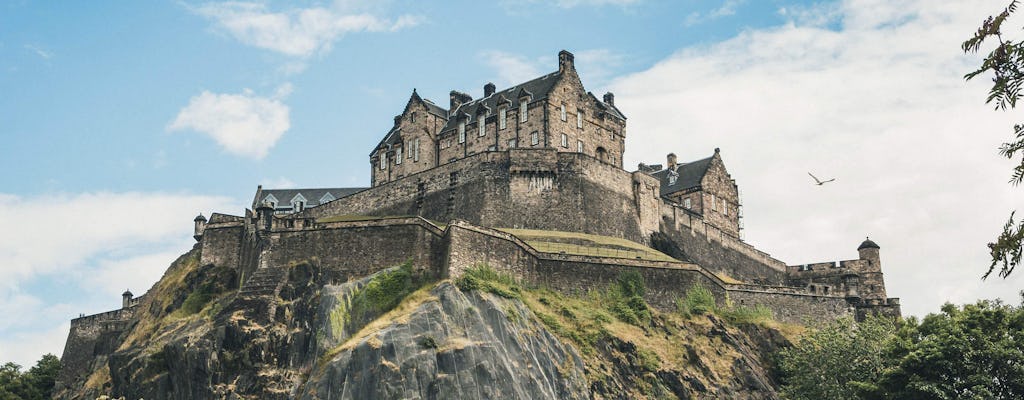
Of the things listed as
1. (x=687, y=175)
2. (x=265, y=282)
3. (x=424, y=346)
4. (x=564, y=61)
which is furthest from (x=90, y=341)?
(x=687, y=175)

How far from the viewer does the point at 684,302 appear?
61.3 meters

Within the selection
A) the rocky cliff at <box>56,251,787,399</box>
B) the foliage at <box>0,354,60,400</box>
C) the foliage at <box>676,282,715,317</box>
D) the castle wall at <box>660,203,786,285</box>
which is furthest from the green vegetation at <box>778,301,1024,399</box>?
the foliage at <box>0,354,60,400</box>

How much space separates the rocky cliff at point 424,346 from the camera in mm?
49250

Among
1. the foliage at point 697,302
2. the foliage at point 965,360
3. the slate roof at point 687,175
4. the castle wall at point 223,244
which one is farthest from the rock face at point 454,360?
the slate roof at point 687,175

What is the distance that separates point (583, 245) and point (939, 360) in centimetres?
2463

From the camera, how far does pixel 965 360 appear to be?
4309cm

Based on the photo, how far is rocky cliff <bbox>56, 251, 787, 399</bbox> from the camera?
49250 millimetres

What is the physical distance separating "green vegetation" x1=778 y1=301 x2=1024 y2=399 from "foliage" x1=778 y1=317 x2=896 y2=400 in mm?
49

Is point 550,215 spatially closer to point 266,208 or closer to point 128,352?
point 266,208

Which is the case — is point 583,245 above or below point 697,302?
above

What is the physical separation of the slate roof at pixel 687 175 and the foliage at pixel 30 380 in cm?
4765

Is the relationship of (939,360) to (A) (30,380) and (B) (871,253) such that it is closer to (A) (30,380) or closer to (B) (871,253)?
(B) (871,253)

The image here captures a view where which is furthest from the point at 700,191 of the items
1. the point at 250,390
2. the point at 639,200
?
the point at 250,390

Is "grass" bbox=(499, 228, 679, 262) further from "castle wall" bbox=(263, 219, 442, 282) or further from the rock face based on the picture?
the rock face
